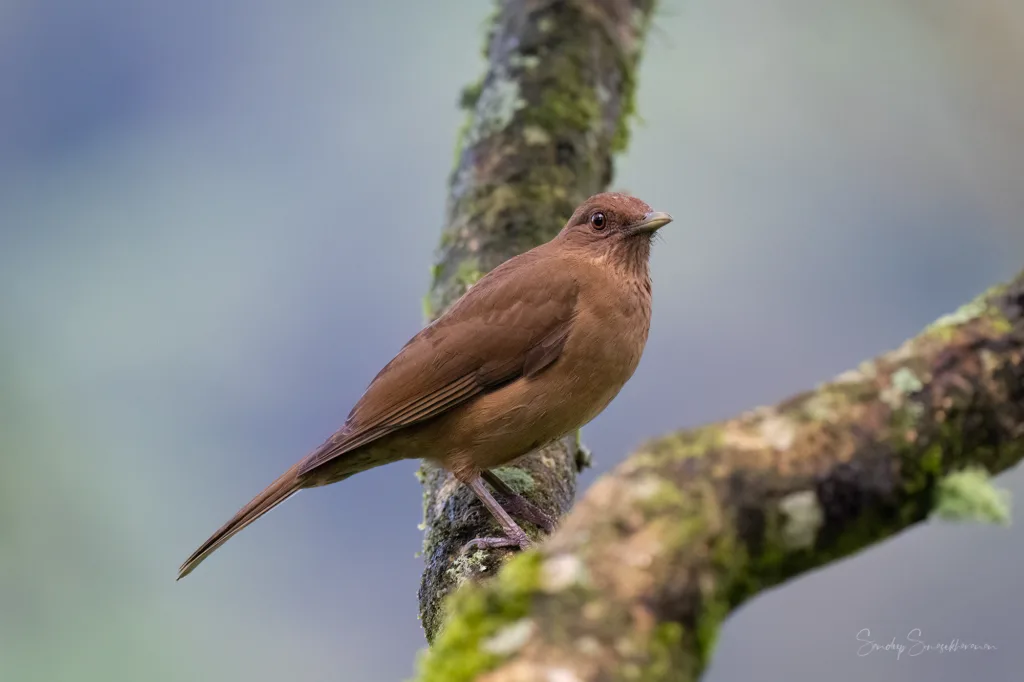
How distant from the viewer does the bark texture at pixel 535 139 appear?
4.84m

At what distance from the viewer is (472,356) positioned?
3902mm

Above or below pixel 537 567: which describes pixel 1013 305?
above

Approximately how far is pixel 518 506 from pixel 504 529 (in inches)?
15.4

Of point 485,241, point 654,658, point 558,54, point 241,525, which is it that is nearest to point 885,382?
point 654,658

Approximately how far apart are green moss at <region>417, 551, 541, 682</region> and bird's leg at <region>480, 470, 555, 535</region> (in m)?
1.99

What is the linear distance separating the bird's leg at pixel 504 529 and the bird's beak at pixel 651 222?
4.29ft

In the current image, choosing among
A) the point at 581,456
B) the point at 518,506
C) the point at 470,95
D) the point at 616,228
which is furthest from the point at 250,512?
the point at 470,95

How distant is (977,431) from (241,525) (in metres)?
2.82

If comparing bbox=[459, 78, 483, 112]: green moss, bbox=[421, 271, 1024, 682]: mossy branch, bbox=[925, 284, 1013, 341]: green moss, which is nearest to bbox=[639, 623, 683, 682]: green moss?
bbox=[421, 271, 1024, 682]: mossy branch

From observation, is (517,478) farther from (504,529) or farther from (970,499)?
(970,499)

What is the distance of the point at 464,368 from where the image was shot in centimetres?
390

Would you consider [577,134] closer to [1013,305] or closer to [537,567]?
[1013,305]

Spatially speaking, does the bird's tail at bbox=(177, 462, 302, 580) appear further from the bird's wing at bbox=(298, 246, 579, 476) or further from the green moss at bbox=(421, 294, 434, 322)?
the green moss at bbox=(421, 294, 434, 322)

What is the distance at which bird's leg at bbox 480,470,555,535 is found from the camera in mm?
3621
